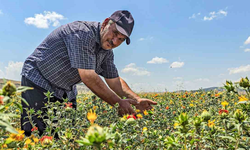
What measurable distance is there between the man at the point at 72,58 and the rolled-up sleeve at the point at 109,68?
1.67 ft

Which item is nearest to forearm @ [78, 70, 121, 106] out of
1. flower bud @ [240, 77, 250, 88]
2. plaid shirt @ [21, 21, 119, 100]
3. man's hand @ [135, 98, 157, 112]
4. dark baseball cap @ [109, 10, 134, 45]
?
plaid shirt @ [21, 21, 119, 100]

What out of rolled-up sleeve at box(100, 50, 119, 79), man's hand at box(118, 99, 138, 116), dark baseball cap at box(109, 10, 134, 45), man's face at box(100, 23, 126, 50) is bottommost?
man's hand at box(118, 99, 138, 116)

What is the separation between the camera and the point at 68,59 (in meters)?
3.29

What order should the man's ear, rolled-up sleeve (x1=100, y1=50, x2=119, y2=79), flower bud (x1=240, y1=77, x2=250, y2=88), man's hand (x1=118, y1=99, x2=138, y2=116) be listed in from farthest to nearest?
rolled-up sleeve (x1=100, y1=50, x2=119, y2=79)
the man's ear
man's hand (x1=118, y1=99, x2=138, y2=116)
flower bud (x1=240, y1=77, x2=250, y2=88)

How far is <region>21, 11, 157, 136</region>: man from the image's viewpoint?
2943mm

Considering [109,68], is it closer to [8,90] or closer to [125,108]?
[125,108]

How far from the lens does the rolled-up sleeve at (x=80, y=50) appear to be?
2936 mm

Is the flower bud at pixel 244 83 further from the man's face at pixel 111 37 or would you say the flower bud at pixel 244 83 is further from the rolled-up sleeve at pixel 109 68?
the rolled-up sleeve at pixel 109 68

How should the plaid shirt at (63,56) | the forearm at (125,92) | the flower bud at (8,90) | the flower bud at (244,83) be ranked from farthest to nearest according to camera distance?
the forearm at (125,92) < the plaid shirt at (63,56) < the flower bud at (244,83) < the flower bud at (8,90)

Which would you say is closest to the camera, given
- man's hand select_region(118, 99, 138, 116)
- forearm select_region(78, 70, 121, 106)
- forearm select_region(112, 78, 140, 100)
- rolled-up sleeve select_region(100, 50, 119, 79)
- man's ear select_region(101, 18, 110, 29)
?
man's hand select_region(118, 99, 138, 116)

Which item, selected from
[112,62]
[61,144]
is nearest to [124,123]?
[61,144]

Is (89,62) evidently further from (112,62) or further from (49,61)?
(112,62)

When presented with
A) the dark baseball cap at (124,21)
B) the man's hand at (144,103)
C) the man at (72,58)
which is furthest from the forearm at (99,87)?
the dark baseball cap at (124,21)

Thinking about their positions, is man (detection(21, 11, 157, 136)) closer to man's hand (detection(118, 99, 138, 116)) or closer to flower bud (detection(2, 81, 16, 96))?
man's hand (detection(118, 99, 138, 116))
